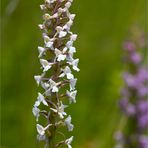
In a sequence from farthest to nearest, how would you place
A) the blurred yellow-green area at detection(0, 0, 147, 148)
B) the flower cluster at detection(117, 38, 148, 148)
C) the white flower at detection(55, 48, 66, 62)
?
1. the blurred yellow-green area at detection(0, 0, 147, 148)
2. the flower cluster at detection(117, 38, 148, 148)
3. the white flower at detection(55, 48, 66, 62)

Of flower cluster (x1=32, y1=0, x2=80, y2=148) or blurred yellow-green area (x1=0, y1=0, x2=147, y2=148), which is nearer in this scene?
flower cluster (x1=32, y1=0, x2=80, y2=148)

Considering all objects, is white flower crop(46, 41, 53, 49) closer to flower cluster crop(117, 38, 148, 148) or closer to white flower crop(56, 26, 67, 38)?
white flower crop(56, 26, 67, 38)

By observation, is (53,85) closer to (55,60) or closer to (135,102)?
(55,60)

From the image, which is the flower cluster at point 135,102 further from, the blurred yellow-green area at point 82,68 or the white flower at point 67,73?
the white flower at point 67,73

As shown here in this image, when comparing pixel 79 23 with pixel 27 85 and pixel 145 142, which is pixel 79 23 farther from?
pixel 145 142

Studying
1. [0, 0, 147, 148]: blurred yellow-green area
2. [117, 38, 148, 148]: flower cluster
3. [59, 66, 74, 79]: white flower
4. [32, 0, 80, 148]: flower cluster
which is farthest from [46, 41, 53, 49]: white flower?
[0, 0, 147, 148]: blurred yellow-green area

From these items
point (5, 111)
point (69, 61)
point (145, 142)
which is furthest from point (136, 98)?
point (69, 61)

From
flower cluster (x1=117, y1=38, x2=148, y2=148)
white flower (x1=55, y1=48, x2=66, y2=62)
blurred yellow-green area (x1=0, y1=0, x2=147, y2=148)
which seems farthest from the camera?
blurred yellow-green area (x1=0, y1=0, x2=147, y2=148)
